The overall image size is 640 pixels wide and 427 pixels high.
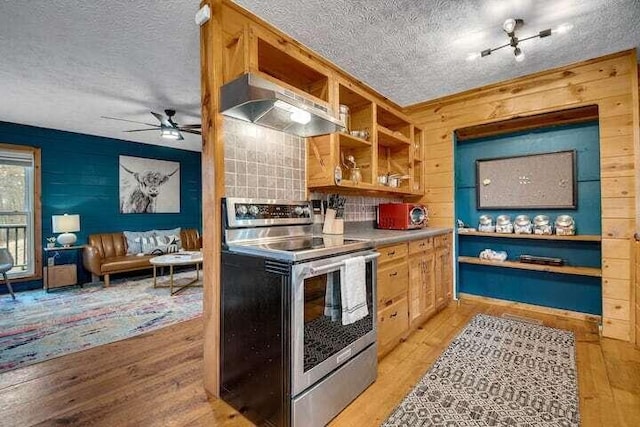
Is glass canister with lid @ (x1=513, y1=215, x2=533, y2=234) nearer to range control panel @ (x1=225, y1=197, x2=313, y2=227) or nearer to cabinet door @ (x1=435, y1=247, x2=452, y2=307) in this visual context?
cabinet door @ (x1=435, y1=247, x2=452, y2=307)

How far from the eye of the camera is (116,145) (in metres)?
5.29

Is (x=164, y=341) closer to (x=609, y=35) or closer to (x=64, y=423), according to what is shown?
(x=64, y=423)

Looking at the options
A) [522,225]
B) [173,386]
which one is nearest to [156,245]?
[173,386]

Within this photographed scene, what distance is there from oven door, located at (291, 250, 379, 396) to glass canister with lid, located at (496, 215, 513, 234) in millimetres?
2166

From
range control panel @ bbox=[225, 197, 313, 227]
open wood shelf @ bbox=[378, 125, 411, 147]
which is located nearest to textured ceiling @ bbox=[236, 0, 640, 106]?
open wood shelf @ bbox=[378, 125, 411, 147]

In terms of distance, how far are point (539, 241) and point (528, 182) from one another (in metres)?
0.64

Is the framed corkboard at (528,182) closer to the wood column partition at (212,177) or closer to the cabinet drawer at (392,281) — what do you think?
the cabinet drawer at (392,281)

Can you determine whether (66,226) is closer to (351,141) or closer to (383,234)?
(351,141)

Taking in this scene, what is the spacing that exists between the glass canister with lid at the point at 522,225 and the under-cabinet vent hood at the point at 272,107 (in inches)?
93.5

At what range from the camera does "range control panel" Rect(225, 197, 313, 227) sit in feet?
5.86

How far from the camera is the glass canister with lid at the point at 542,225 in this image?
3057mm

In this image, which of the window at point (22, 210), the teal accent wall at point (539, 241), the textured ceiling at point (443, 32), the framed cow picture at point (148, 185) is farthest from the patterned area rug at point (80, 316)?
the teal accent wall at point (539, 241)

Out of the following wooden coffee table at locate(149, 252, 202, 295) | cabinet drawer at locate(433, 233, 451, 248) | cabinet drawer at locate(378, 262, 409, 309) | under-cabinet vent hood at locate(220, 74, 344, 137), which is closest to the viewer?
under-cabinet vent hood at locate(220, 74, 344, 137)

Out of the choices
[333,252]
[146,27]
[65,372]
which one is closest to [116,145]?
[146,27]
